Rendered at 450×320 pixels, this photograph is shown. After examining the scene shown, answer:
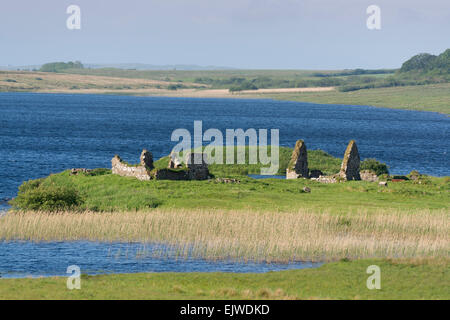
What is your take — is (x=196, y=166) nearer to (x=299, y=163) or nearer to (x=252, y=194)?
(x=252, y=194)

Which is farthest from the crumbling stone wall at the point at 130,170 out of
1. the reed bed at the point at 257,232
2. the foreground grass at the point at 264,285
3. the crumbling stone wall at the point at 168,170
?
the foreground grass at the point at 264,285

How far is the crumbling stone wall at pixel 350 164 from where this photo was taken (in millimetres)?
63062

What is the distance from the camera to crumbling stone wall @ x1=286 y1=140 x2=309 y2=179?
218ft

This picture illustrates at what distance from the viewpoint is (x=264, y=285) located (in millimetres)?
31375

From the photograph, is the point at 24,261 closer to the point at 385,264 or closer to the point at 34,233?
the point at 34,233

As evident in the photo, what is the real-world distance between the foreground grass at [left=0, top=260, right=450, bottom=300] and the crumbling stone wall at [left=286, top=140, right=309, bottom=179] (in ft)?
104

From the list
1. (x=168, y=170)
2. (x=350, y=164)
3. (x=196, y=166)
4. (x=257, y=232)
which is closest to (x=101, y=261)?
(x=257, y=232)

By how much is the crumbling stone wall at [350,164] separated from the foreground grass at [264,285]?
2840cm

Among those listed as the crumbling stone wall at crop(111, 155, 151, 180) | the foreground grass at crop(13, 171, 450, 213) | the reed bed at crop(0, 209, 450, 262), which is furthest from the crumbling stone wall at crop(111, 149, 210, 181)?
the reed bed at crop(0, 209, 450, 262)

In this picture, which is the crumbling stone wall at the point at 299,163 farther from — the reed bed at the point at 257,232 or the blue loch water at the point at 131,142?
the blue loch water at the point at 131,142

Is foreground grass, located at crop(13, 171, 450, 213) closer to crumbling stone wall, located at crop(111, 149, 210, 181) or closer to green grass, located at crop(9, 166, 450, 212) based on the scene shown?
green grass, located at crop(9, 166, 450, 212)

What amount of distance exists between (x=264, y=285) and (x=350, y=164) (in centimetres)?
3364

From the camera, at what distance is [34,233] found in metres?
41.9
